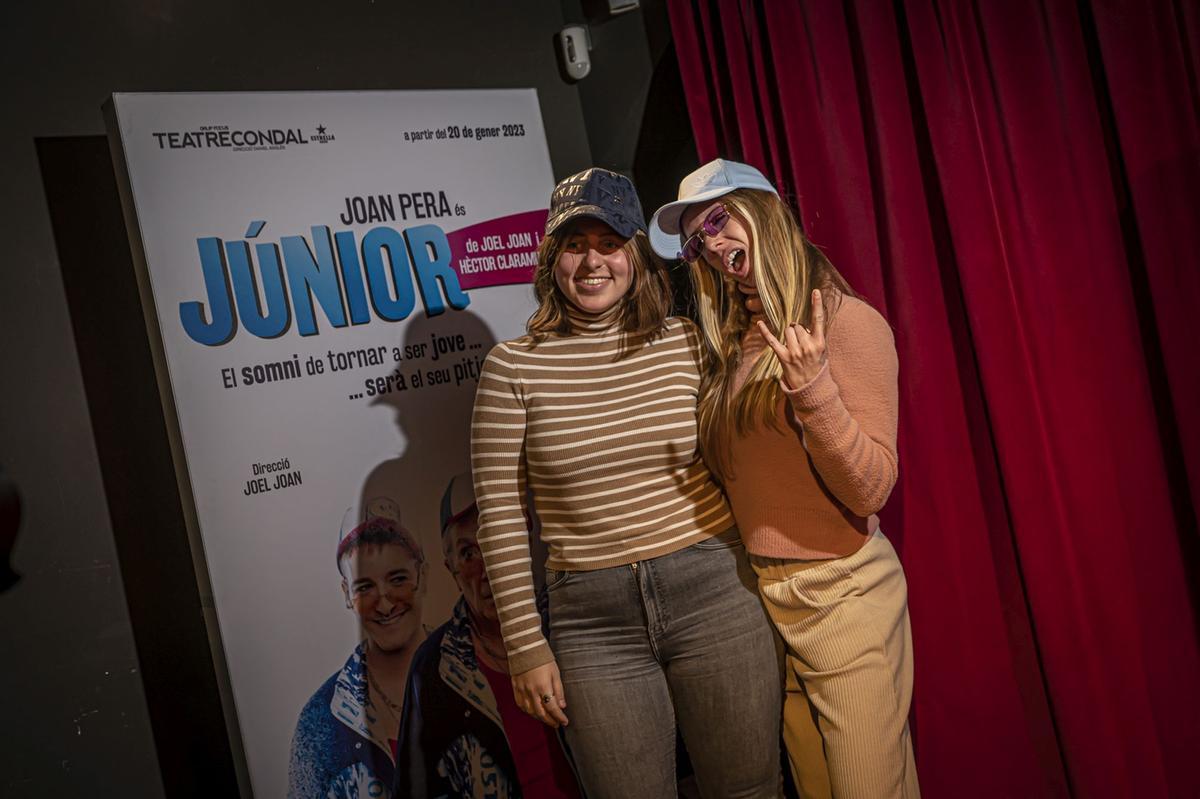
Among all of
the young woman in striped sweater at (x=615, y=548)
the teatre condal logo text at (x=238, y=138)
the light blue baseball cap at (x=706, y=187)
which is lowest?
the young woman in striped sweater at (x=615, y=548)

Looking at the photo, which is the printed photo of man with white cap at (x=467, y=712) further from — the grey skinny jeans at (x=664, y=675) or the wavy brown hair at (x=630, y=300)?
the wavy brown hair at (x=630, y=300)

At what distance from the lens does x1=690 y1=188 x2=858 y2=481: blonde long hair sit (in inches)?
65.8

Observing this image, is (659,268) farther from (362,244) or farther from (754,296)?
(362,244)

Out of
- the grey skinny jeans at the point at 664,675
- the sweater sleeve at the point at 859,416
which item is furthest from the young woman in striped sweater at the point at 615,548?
the sweater sleeve at the point at 859,416

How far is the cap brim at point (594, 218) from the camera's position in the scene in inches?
71.1

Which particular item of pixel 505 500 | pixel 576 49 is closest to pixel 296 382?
pixel 505 500

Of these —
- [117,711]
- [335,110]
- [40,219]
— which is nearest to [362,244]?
[335,110]

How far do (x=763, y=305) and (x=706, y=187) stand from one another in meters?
0.28

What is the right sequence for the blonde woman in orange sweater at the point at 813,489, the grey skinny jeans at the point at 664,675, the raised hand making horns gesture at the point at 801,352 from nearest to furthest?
the raised hand making horns gesture at the point at 801,352, the blonde woman in orange sweater at the point at 813,489, the grey skinny jeans at the point at 664,675

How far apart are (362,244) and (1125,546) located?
1878mm

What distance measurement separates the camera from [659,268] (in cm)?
196

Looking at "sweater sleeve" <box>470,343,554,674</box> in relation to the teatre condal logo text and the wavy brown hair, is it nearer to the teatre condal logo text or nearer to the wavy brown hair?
the wavy brown hair

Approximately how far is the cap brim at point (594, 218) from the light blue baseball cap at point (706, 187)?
2.8 inches

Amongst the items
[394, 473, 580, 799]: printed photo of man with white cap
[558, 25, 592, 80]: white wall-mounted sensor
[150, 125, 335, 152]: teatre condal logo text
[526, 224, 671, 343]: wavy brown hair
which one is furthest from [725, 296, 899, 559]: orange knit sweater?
[558, 25, 592, 80]: white wall-mounted sensor
